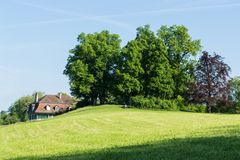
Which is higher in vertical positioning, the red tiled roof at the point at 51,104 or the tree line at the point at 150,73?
the tree line at the point at 150,73

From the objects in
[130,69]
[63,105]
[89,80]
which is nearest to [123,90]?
[130,69]

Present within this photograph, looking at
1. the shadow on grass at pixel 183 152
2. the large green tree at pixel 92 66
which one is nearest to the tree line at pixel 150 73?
the large green tree at pixel 92 66

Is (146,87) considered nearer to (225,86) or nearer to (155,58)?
(155,58)

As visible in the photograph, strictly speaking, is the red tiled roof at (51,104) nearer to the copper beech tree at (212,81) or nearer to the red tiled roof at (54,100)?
the red tiled roof at (54,100)

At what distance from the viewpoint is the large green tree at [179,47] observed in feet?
285

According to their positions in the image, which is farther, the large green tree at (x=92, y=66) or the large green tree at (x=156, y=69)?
the large green tree at (x=92, y=66)

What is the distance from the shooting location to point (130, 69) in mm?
82125

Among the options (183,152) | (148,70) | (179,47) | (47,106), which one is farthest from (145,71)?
(183,152)

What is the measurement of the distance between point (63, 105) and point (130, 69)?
63.1 metres

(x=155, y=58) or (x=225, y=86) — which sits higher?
(x=155, y=58)

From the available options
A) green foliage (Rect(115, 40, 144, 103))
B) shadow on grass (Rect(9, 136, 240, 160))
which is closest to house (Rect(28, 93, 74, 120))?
green foliage (Rect(115, 40, 144, 103))

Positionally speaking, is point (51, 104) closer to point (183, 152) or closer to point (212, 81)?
point (212, 81)

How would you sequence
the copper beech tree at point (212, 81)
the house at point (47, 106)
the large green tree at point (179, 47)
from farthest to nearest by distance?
the house at point (47, 106), the large green tree at point (179, 47), the copper beech tree at point (212, 81)

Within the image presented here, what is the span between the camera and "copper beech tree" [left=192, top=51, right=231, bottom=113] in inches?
3054
